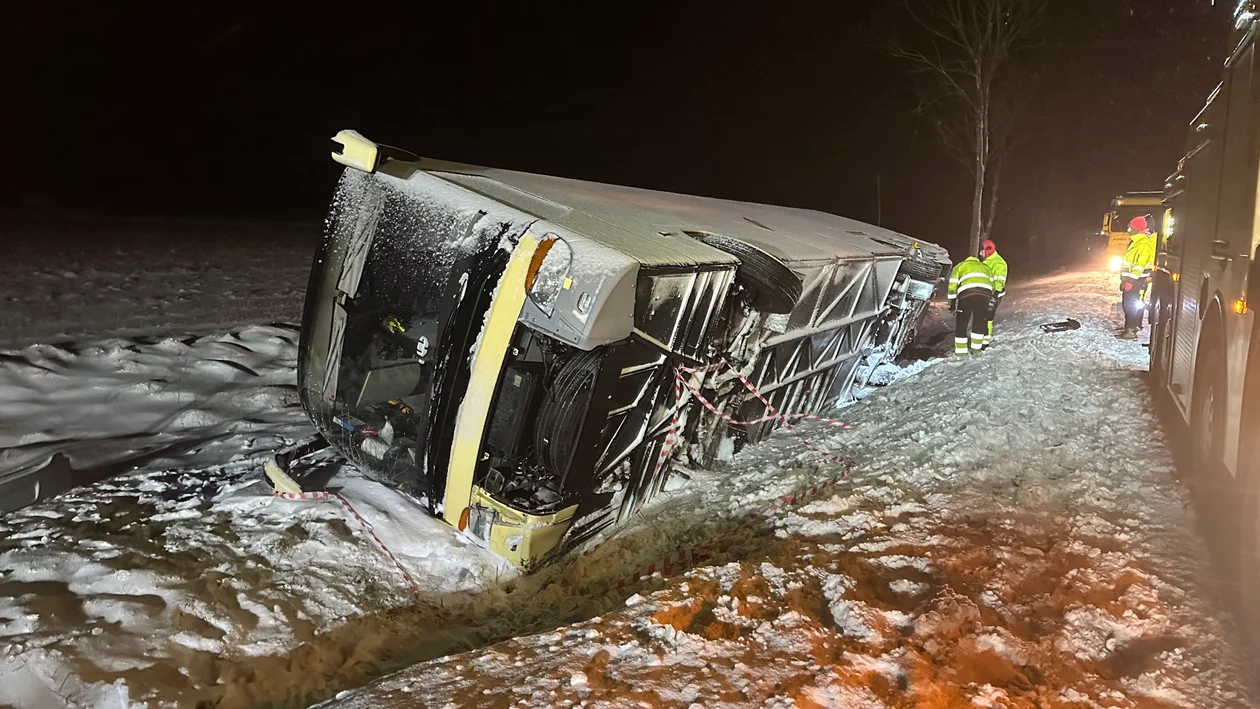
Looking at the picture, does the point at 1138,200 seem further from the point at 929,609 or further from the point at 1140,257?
the point at 929,609

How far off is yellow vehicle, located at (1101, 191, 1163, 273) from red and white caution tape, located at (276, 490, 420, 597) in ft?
52.4

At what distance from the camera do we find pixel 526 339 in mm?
3535

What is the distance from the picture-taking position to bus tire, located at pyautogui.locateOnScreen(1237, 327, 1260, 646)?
326 centimetres

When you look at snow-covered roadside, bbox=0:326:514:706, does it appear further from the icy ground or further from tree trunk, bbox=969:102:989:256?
tree trunk, bbox=969:102:989:256

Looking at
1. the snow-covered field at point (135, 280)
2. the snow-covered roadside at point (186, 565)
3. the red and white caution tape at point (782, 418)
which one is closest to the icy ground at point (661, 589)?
the snow-covered roadside at point (186, 565)

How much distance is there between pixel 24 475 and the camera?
428 centimetres

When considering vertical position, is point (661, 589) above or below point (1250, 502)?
below

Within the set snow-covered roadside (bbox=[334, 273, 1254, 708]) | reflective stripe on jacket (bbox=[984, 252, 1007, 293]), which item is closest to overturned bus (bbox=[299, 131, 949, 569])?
snow-covered roadside (bbox=[334, 273, 1254, 708])

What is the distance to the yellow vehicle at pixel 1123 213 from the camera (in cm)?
1567

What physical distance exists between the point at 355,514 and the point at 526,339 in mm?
1388

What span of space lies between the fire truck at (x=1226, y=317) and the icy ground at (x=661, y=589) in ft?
0.90

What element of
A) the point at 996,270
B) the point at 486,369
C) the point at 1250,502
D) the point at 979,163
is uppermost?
the point at 979,163

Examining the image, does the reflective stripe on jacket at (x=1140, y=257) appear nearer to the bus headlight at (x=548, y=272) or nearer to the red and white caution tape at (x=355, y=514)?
the bus headlight at (x=548, y=272)

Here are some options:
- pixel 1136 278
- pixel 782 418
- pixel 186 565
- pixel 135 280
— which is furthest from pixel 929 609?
pixel 135 280
